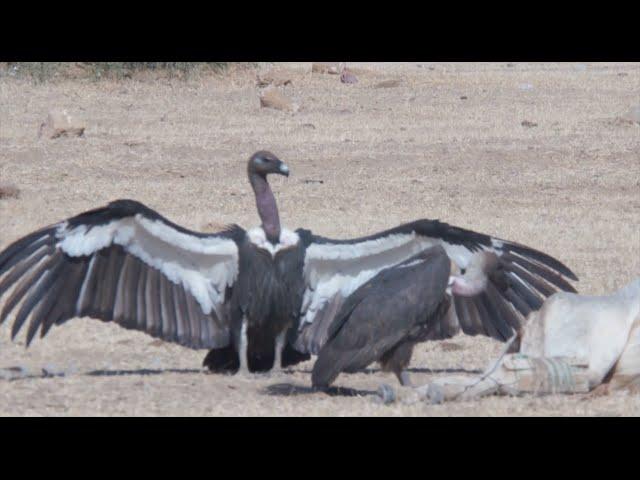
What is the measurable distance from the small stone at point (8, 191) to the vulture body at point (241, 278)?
4.95 m

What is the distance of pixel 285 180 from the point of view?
44.2 feet

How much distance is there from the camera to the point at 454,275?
291 inches

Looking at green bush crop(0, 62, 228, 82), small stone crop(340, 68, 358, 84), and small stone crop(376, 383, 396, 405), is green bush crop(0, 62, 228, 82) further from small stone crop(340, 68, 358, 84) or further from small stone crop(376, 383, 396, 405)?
small stone crop(376, 383, 396, 405)

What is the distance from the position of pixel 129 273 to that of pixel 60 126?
29.5 ft

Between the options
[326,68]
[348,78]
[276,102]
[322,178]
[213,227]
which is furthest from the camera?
[326,68]

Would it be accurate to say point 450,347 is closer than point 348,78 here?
Yes

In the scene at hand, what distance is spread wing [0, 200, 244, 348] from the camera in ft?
23.1

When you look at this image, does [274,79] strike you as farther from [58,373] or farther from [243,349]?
[58,373]

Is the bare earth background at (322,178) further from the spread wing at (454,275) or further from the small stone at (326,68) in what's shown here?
the small stone at (326,68)

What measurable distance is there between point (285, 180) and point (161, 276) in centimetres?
620

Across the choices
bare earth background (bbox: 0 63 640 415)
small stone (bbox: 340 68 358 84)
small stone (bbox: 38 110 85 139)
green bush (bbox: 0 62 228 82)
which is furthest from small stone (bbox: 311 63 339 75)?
small stone (bbox: 38 110 85 139)

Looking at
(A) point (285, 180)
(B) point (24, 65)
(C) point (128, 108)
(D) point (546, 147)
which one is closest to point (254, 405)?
(A) point (285, 180)

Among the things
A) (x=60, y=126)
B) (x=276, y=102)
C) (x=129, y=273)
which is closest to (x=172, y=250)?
(x=129, y=273)

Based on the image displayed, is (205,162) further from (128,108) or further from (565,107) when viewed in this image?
(565,107)
